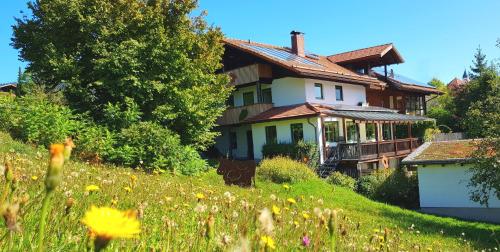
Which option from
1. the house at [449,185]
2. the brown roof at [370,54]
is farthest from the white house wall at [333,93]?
the house at [449,185]

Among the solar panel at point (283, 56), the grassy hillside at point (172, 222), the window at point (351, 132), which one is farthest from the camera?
the window at point (351, 132)

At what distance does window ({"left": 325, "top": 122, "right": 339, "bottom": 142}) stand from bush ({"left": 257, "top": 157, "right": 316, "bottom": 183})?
6.91 m

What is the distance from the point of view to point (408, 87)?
41375 mm

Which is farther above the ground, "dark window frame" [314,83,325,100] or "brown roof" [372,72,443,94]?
"brown roof" [372,72,443,94]

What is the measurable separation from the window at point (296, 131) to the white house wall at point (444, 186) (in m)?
8.34

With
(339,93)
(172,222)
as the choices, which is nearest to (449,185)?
(339,93)

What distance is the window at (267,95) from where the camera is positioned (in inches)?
1219

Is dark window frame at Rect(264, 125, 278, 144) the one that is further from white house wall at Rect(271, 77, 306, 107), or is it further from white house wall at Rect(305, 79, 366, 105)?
white house wall at Rect(305, 79, 366, 105)

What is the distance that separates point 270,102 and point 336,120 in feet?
14.9

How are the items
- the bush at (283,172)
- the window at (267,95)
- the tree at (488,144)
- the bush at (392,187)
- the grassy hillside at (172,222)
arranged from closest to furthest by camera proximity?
1. the grassy hillside at (172,222)
2. the tree at (488,144)
3. the bush at (283,172)
4. the bush at (392,187)
5. the window at (267,95)

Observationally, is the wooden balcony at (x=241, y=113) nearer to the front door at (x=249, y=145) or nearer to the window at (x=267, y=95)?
the window at (x=267, y=95)

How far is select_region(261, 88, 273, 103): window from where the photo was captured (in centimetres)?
3097

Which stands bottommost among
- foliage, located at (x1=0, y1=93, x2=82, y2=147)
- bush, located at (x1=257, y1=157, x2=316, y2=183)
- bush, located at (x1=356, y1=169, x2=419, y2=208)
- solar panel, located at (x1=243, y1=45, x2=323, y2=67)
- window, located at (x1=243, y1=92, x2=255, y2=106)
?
bush, located at (x1=356, y1=169, x2=419, y2=208)

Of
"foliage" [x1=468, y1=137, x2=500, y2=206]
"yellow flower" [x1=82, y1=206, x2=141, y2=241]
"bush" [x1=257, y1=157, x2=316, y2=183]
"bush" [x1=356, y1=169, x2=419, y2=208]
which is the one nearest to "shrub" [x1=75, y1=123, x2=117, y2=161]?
"bush" [x1=257, y1=157, x2=316, y2=183]
